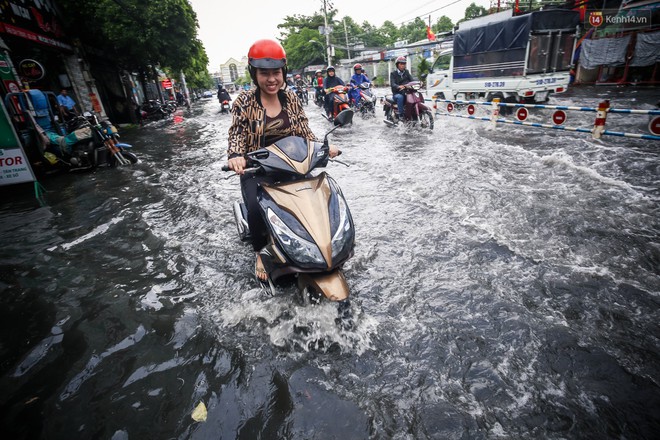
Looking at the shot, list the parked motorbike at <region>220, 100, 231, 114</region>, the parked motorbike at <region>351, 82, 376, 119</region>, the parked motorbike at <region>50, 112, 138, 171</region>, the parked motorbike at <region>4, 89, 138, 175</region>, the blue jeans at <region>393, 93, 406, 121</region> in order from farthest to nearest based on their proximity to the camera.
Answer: the parked motorbike at <region>220, 100, 231, 114</region> → the parked motorbike at <region>351, 82, 376, 119</region> → the blue jeans at <region>393, 93, 406, 121</region> → the parked motorbike at <region>50, 112, 138, 171</region> → the parked motorbike at <region>4, 89, 138, 175</region>

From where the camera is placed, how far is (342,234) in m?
2.26

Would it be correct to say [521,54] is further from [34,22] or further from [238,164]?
[34,22]

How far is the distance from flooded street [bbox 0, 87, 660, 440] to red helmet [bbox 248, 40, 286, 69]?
1947mm

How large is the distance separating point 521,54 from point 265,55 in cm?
1140

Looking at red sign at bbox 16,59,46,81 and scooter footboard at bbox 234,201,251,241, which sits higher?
red sign at bbox 16,59,46,81

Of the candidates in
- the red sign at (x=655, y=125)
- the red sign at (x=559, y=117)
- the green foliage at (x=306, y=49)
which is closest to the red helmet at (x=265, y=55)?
the red sign at (x=655, y=125)

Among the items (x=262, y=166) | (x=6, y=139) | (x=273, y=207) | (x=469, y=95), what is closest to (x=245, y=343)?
(x=273, y=207)

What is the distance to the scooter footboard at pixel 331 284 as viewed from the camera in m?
2.11

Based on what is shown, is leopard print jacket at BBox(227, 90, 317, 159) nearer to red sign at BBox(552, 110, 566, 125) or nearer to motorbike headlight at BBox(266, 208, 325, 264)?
motorbike headlight at BBox(266, 208, 325, 264)

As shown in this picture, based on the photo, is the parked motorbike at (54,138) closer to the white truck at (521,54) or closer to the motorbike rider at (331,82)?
the motorbike rider at (331,82)

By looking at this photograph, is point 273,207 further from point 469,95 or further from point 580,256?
point 469,95

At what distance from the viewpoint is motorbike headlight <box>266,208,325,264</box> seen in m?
2.12

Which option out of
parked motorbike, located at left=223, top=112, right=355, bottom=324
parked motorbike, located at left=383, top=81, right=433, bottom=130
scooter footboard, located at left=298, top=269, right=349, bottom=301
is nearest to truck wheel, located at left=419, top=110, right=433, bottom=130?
parked motorbike, located at left=383, top=81, right=433, bottom=130

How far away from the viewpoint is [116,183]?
264 inches
